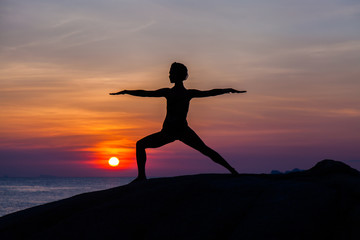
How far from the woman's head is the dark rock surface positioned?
2697mm

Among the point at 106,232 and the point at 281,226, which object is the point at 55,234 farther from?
the point at 281,226

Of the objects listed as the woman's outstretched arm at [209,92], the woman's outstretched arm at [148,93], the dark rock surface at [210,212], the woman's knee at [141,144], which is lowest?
the dark rock surface at [210,212]

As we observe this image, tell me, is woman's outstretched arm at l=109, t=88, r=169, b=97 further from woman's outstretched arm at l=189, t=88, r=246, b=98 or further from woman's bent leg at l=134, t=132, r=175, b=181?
woman's bent leg at l=134, t=132, r=175, b=181

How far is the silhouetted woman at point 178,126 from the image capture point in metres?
12.6

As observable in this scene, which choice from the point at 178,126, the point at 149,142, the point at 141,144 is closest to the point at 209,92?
the point at 178,126

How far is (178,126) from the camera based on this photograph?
41.3 ft

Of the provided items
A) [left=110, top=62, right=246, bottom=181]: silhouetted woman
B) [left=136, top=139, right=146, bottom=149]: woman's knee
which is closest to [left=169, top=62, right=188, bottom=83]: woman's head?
[left=110, top=62, right=246, bottom=181]: silhouetted woman

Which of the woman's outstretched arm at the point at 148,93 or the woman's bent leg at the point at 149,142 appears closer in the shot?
the woman's bent leg at the point at 149,142

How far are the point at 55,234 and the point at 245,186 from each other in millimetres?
4139

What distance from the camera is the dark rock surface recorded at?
28.7 ft

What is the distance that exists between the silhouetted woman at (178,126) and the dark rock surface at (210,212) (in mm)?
1097

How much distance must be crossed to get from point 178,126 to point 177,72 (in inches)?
55.4

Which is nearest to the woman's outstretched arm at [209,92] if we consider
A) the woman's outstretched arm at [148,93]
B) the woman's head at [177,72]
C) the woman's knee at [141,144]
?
the woman's head at [177,72]

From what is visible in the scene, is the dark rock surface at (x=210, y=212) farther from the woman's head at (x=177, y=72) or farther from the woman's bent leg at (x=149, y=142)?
the woman's head at (x=177, y=72)
